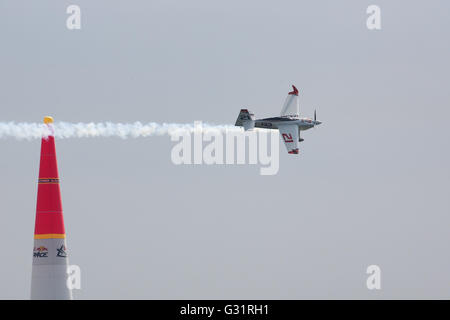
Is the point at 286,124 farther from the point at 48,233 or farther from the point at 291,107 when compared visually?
the point at 48,233

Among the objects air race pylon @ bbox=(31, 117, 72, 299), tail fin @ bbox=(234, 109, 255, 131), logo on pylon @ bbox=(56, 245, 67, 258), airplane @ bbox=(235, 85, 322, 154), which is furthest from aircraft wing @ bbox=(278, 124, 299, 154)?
air race pylon @ bbox=(31, 117, 72, 299)

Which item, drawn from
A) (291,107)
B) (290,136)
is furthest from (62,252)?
(291,107)

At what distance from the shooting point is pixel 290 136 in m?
65.4

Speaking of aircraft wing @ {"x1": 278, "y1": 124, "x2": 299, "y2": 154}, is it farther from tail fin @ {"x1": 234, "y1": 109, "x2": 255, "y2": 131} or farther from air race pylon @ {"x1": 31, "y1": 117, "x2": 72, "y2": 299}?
air race pylon @ {"x1": 31, "y1": 117, "x2": 72, "y2": 299}

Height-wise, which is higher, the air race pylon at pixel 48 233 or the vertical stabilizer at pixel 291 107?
the vertical stabilizer at pixel 291 107

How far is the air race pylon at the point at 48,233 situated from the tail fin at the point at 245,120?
2734 centimetres

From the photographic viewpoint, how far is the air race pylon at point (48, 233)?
122 feet

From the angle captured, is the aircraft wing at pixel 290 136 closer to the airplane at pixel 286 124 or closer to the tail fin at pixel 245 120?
the airplane at pixel 286 124

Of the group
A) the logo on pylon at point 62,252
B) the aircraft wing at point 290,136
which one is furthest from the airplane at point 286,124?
the logo on pylon at point 62,252
